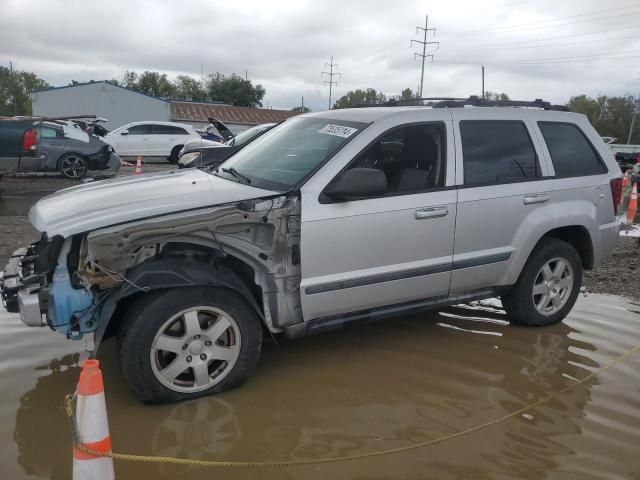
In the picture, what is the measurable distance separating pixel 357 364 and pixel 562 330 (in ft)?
6.77

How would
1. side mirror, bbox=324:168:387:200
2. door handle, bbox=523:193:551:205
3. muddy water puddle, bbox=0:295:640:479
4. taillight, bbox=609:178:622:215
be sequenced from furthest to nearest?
taillight, bbox=609:178:622:215, door handle, bbox=523:193:551:205, side mirror, bbox=324:168:387:200, muddy water puddle, bbox=0:295:640:479

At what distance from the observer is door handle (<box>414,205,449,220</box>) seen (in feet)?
13.1

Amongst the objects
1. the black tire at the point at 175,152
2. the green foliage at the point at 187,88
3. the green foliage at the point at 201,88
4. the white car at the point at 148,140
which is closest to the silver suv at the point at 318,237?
the black tire at the point at 175,152

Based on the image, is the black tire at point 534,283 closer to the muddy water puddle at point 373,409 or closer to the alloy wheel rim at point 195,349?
the muddy water puddle at point 373,409

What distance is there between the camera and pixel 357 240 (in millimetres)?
3742

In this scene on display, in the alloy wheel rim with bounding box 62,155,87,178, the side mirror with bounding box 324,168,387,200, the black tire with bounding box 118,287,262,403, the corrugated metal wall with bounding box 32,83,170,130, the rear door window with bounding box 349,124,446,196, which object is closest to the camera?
the black tire with bounding box 118,287,262,403

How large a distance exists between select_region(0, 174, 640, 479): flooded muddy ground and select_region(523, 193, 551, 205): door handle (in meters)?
1.16

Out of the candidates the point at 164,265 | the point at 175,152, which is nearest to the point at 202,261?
the point at 164,265

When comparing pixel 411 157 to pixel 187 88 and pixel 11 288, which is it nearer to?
pixel 11 288

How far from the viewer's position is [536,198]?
458 centimetres

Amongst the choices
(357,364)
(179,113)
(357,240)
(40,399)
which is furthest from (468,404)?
(179,113)

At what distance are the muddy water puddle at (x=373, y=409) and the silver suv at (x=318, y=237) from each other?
344 mm

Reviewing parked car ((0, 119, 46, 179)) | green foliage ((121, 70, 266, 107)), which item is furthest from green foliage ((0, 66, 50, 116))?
parked car ((0, 119, 46, 179))

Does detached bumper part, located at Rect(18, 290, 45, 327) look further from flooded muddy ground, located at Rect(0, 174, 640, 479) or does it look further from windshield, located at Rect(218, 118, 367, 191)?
windshield, located at Rect(218, 118, 367, 191)
